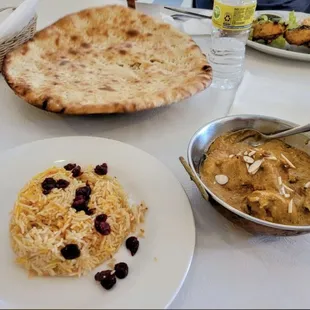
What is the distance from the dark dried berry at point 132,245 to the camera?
71cm

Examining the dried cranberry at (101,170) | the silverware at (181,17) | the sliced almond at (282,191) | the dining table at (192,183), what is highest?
the sliced almond at (282,191)

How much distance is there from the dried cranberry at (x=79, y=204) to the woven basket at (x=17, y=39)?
634mm

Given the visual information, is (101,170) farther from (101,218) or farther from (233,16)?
(233,16)

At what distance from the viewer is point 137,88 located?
3.59 feet

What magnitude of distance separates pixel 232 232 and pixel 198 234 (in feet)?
0.21

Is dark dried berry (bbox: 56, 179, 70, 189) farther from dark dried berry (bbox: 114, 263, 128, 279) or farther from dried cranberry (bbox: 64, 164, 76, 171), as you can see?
dark dried berry (bbox: 114, 263, 128, 279)

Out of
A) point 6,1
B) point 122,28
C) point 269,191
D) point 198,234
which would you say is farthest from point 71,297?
point 6,1

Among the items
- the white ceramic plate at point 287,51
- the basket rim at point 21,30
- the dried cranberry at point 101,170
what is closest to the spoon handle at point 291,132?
the dried cranberry at point 101,170

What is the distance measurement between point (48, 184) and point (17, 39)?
633mm

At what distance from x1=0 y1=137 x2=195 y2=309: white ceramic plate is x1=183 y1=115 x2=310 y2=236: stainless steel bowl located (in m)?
0.06

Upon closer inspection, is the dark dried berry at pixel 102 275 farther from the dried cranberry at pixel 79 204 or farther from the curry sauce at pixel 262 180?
the curry sauce at pixel 262 180

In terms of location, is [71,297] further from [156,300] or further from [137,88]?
[137,88]

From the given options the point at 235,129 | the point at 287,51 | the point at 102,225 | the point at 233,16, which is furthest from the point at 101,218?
the point at 287,51

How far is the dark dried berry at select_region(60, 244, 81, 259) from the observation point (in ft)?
2.19
